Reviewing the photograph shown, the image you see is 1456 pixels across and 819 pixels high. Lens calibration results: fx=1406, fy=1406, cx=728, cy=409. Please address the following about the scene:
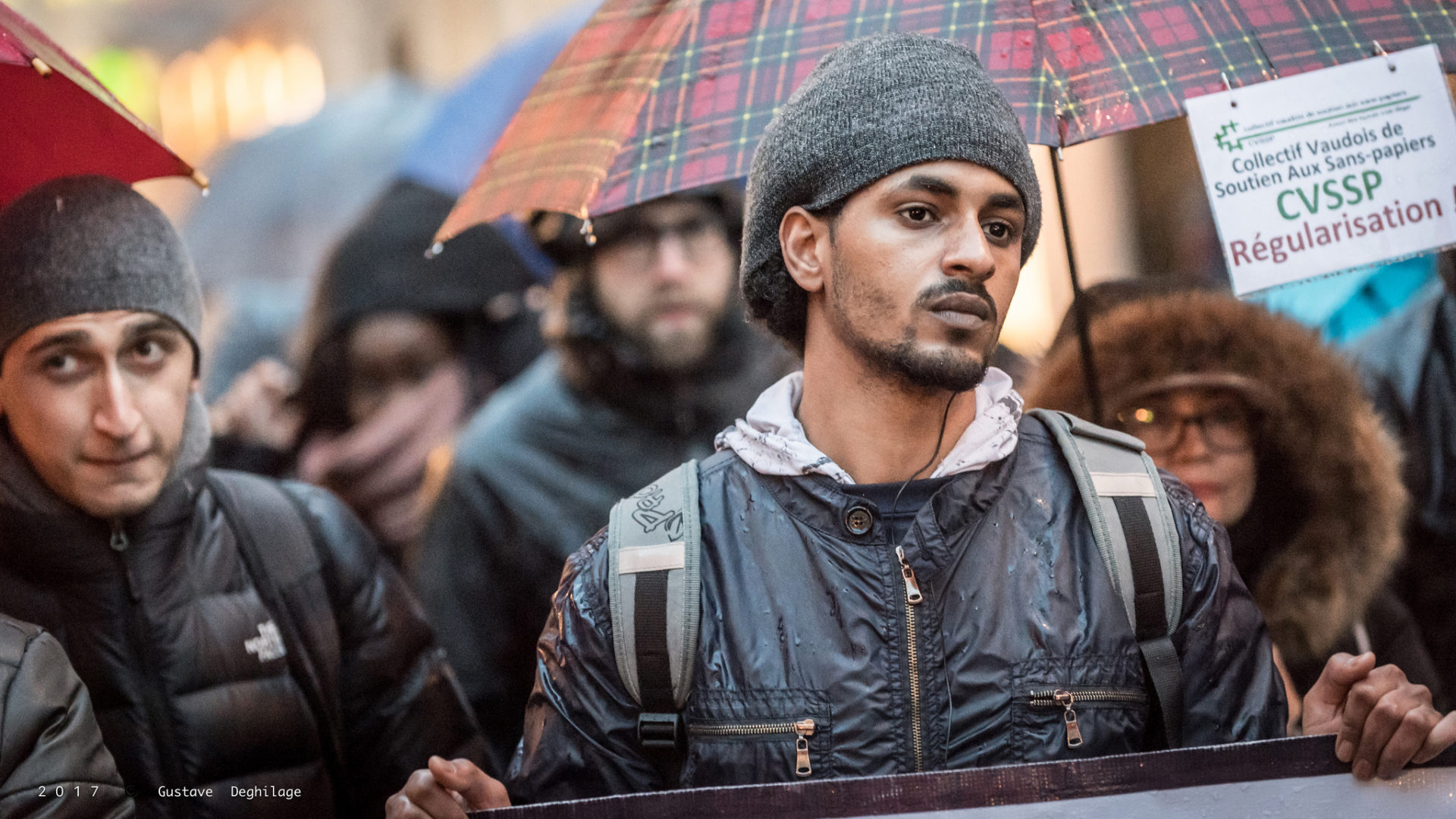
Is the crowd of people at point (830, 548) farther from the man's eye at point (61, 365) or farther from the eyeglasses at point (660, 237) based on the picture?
the eyeglasses at point (660, 237)

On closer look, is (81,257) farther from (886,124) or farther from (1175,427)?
(1175,427)

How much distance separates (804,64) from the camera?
306 centimetres

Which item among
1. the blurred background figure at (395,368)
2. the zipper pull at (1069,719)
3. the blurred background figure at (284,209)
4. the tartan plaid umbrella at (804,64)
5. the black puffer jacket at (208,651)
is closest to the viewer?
the zipper pull at (1069,719)

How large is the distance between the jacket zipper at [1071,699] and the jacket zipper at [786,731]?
1.35 feet

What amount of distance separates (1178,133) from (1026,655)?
593cm

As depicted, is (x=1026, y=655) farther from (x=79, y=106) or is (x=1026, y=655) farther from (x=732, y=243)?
(x=732, y=243)

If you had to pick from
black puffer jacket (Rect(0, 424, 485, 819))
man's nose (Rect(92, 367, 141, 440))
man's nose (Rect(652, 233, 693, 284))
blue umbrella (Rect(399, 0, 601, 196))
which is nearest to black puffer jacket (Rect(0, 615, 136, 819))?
black puffer jacket (Rect(0, 424, 485, 819))

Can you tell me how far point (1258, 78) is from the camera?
2.95 m

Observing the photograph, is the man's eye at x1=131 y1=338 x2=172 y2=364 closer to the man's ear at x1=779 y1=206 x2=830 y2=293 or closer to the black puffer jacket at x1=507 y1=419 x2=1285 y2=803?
the black puffer jacket at x1=507 y1=419 x2=1285 y2=803

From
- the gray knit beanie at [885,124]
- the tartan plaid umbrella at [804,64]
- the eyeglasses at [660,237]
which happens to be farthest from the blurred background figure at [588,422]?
the gray knit beanie at [885,124]

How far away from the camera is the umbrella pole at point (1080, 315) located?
3.39 m

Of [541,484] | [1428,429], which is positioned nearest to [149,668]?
[541,484]

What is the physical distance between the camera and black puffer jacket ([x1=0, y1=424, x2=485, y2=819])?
317 cm

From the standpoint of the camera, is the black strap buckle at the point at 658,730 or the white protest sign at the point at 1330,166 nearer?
the black strap buckle at the point at 658,730
